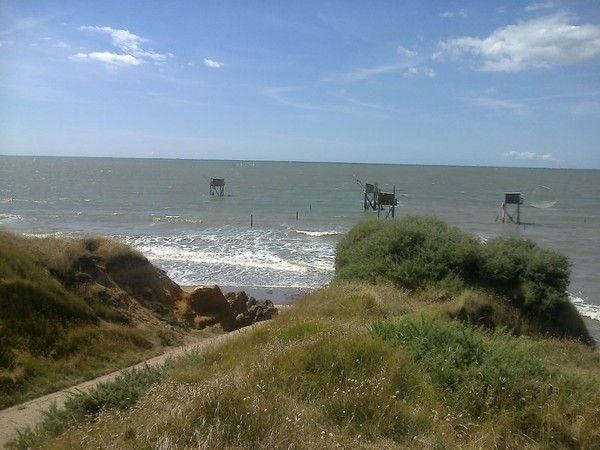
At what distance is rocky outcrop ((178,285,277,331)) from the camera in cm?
1759

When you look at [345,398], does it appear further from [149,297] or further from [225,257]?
[225,257]

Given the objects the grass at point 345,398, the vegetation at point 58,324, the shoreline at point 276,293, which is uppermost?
the grass at point 345,398

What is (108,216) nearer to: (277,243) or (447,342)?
(277,243)

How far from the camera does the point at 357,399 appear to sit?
592cm

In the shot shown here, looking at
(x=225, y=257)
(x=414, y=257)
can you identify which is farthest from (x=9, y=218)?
(x=414, y=257)

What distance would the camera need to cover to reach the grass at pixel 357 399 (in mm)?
5254

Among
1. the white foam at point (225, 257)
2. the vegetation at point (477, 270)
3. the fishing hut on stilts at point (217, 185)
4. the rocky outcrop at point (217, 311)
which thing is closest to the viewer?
the vegetation at point (477, 270)

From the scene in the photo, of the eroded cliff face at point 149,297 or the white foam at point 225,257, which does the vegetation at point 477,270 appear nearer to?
the eroded cliff face at point 149,297

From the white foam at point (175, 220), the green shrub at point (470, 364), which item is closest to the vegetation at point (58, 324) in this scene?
the green shrub at point (470, 364)

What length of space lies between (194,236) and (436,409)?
114 ft

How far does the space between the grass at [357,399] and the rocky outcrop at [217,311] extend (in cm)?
933

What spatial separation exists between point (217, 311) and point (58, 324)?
18.1ft

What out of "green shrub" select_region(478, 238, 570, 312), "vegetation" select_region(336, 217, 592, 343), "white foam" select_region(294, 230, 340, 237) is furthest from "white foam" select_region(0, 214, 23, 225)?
"green shrub" select_region(478, 238, 570, 312)

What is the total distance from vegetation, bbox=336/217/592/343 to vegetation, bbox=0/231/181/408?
21.6 feet
